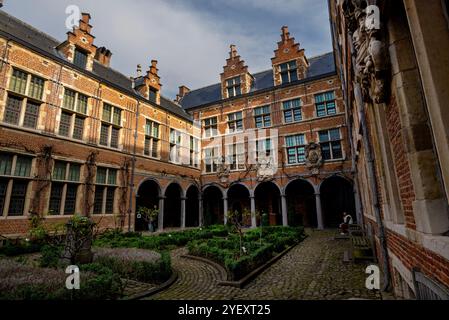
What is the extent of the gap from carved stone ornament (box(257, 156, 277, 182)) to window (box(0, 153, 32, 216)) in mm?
14986

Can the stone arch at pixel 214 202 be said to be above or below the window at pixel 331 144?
below

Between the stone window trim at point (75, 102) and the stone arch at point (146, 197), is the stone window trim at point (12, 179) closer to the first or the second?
the stone window trim at point (75, 102)

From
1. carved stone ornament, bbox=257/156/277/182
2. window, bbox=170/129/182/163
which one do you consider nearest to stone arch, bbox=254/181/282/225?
carved stone ornament, bbox=257/156/277/182

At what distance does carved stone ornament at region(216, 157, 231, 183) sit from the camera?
2114 cm

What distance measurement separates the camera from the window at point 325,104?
1811cm

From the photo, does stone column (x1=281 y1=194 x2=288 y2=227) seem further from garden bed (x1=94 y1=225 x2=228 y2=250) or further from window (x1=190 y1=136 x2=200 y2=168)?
window (x1=190 y1=136 x2=200 y2=168)

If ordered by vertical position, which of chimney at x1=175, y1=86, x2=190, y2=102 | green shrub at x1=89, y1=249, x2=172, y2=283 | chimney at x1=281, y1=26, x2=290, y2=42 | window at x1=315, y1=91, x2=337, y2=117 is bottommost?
green shrub at x1=89, y1=249, x2=172, y2=283

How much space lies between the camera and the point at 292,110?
19.7 meters

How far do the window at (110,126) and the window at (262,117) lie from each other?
11396 mm

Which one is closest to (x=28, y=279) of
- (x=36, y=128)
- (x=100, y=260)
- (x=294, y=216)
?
(x=100, y=260)

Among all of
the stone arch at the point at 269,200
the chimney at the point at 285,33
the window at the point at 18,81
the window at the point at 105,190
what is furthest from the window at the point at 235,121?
the window at the point at 18,81

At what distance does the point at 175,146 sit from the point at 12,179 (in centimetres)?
1138

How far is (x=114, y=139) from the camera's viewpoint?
50.4ft

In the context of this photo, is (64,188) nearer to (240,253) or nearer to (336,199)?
(240,253)
